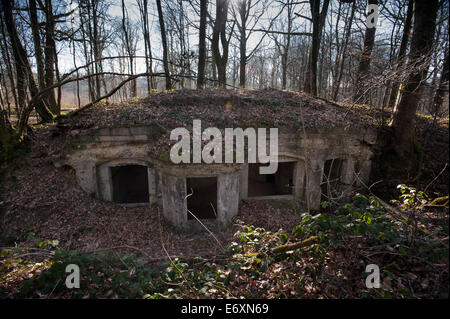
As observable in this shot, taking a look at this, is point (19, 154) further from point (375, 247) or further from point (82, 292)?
point (375, 247)

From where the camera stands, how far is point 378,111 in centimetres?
824

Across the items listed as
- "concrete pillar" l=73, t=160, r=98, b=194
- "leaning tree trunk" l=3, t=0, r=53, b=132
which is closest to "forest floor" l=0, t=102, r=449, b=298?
"concrete pillar" l=73, t=160, r=98, b=194

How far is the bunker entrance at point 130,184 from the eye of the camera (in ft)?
28.6

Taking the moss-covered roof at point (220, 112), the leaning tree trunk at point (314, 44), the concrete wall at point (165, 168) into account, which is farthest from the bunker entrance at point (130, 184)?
the leaning tree trunk at point (314, 44)

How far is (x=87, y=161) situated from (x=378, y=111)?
10.6 metres

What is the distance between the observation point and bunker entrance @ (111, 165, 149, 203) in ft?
28.6

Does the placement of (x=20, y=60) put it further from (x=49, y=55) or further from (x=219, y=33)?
(x=219, y=33)

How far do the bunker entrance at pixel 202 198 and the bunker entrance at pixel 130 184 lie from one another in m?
2.10

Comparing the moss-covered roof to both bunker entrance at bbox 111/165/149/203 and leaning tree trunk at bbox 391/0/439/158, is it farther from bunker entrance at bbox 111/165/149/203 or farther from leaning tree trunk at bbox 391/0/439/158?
bunker entrance at bbox 111/165/149/203

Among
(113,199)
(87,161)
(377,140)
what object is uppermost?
(377,140)

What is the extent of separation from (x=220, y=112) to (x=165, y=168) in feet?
10.1

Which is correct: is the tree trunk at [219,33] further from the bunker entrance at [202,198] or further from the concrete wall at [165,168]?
the concrete wall at [165,168]

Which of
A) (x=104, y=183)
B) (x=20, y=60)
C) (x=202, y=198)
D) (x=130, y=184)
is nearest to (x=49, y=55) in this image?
(x=20, y=60)
